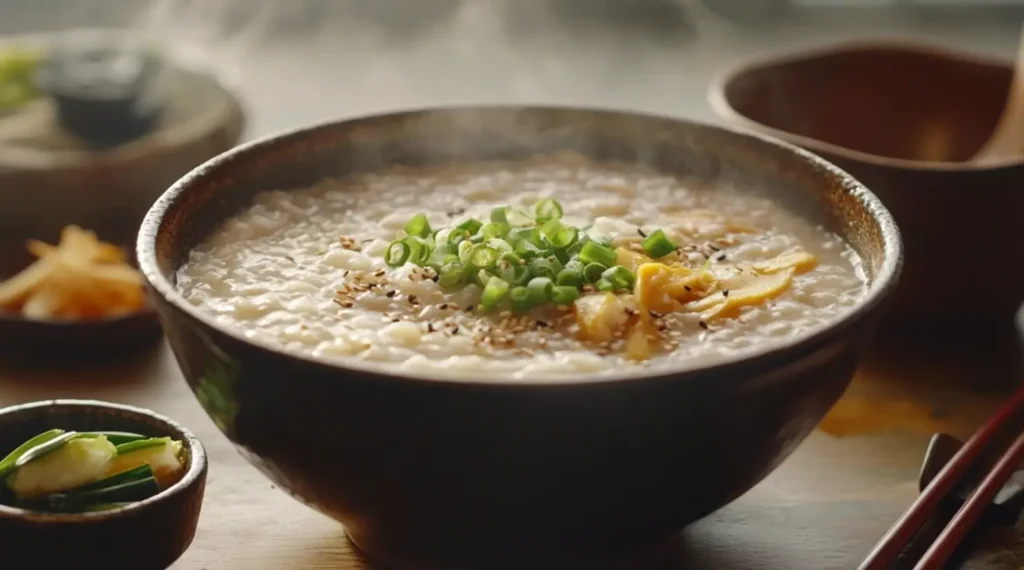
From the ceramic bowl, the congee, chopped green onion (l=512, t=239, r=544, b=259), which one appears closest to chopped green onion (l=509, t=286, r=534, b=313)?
the congee

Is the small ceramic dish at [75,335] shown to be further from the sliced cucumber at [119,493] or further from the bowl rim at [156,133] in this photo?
the sliced cucumber at [119,493]

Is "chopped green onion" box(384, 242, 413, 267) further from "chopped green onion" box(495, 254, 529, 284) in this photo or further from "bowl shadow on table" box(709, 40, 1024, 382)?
"bowl shadow on table" box(709, 40, 1024, 382)

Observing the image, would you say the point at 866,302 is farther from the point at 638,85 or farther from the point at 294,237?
the point at 638,85

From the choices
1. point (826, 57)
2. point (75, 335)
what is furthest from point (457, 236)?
point (826, 57)

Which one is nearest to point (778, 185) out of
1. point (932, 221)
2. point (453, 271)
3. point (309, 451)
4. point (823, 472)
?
point (932, 221)

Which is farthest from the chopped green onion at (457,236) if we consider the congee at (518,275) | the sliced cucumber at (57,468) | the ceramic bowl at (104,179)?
the ceramic bowl at (104,179)
